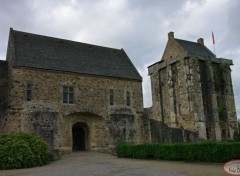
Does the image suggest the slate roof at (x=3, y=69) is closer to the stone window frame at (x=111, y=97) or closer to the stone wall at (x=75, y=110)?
the stone wall at (x=75, y=110)

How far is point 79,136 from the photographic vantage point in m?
24.9

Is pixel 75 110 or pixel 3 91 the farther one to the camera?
pixel 75 110

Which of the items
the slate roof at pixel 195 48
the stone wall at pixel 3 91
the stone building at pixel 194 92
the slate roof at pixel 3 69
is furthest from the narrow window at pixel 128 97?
the slate roof at pixel 195 48

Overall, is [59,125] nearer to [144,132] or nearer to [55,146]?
[55,146]

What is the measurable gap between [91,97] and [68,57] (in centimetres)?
405

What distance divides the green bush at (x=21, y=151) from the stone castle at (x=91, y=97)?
3640 mm

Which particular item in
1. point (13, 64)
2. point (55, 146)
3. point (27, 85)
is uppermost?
point (13, 64)

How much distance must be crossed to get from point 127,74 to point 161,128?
20.8ft

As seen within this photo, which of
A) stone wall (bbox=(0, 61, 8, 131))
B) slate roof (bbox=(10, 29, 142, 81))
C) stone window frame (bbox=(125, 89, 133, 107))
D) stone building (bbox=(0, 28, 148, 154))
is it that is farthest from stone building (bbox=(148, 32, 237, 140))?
stone wall (bbox=(0, 61, 8, 131))

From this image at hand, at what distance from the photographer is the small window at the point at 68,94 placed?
901 inches

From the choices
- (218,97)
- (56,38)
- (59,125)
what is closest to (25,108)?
(59,125)

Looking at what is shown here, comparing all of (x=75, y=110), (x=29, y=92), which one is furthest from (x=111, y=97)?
(x=29, y=92)

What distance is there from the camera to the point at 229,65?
3656cm

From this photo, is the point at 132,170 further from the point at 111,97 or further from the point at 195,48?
the point at 195,48
